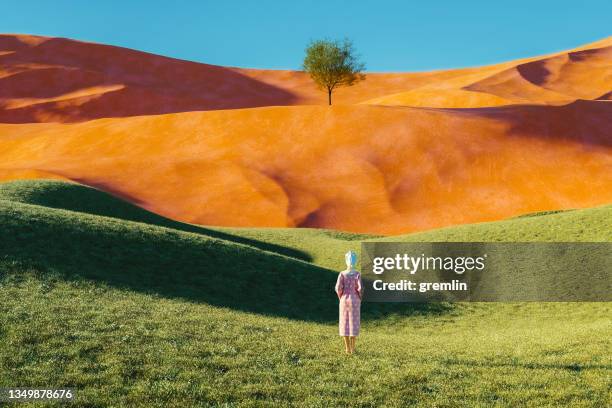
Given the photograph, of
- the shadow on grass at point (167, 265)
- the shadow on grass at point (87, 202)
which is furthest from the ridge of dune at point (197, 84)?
the shadow on grass at point (167, 265)

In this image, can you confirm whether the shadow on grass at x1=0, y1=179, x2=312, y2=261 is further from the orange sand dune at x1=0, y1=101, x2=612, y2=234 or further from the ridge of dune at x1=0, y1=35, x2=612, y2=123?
the ridge of dune at x1=0, y1=35, x2=612, y2=123

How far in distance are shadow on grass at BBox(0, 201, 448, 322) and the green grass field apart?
0.10 metres

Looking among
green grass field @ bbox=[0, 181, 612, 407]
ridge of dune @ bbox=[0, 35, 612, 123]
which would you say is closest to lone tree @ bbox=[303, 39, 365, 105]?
ridge of dune @ bbox=[0, 35, 612, 123]

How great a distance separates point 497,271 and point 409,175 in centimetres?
3122

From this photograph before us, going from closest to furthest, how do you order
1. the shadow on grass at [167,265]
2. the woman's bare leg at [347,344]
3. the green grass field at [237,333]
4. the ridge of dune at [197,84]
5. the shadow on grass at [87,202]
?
the green grass field at [237,333], the woman's bare leg at [347,344], the shadow on grass at [167,265], the shadow on grass at [87,202], the ridge of dune at [197,84]

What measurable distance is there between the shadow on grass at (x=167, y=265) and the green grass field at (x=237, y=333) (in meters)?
0.10

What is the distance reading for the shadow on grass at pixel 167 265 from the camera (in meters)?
23.2

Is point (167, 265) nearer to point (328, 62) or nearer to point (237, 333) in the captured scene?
point (237, 333)

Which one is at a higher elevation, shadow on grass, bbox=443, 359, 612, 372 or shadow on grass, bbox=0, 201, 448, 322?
shadow on grass, bbox=0, 201, 448, 322

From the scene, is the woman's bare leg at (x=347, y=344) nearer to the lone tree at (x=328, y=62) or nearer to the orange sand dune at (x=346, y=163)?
the orange sand dune at (x=346, y=163)

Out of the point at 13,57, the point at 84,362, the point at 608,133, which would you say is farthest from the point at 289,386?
the point at 13,57

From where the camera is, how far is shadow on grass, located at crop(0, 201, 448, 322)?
2319cm

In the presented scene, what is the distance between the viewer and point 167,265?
26.2 meters

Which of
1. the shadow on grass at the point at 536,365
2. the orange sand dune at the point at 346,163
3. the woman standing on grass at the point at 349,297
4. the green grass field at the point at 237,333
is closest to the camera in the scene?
the green grass field at the point at 237,333
